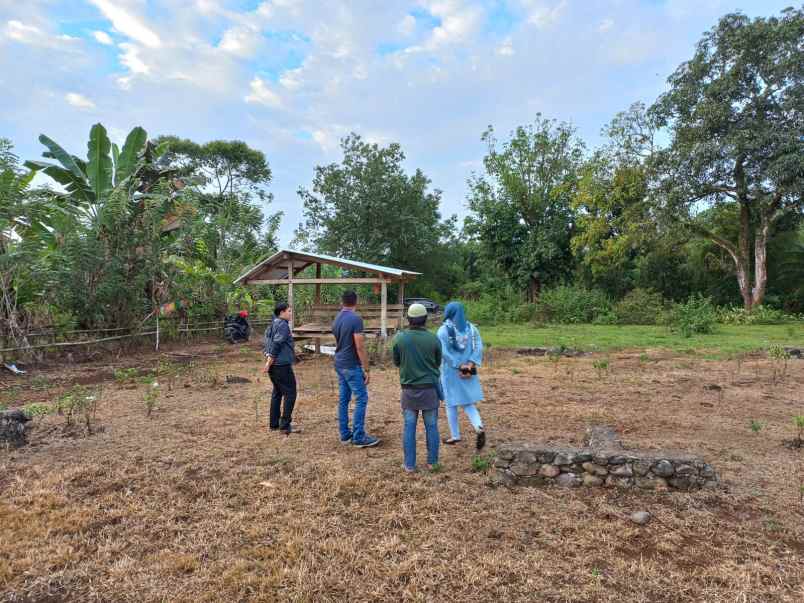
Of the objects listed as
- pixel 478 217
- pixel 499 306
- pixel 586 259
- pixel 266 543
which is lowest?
pixel 266 543

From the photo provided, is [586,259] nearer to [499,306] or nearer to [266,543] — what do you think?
[499,306]

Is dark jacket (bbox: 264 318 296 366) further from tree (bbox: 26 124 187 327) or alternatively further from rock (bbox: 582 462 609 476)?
tree (bbox: 26 124 187 327)

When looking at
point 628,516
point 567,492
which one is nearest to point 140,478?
point 567,492

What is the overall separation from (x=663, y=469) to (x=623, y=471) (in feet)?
1.00

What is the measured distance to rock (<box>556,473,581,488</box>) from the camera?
13.5 feet

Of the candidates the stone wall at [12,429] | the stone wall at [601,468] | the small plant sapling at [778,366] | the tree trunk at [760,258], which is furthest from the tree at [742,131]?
the stone wall at [12,429]

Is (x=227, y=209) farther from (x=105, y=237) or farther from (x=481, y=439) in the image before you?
(x=481, y=439)

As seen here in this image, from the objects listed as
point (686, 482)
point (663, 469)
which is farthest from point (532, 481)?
point (686, 482)

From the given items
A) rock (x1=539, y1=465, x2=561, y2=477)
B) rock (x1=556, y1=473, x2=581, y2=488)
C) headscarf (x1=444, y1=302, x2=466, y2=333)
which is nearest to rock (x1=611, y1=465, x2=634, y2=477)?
rock (x1=556, y1=473, x2=581, y2=488)

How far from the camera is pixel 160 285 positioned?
548 inches

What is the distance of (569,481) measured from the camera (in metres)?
4.11

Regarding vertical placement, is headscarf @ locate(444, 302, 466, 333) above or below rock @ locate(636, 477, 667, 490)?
above

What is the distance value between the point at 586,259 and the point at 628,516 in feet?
79.9

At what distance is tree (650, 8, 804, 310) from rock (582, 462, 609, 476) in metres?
20.8
